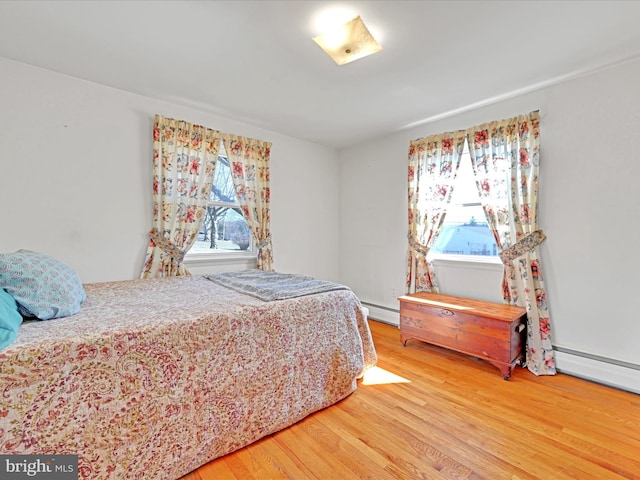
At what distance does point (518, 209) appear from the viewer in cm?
264

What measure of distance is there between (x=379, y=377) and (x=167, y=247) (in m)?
2.25

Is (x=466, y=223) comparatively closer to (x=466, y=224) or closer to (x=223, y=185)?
(x=466, y=224)

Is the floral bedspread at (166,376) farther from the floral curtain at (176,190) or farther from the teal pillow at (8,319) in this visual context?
the floral curtain at (176,190)

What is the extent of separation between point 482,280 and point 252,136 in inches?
118

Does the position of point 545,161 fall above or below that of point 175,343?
above

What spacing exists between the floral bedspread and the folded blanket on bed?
8 centimetres

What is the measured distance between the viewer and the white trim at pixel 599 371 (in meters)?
2.15

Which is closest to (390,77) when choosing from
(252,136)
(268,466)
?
(252,136)

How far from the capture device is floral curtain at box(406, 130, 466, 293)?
310 centimetres

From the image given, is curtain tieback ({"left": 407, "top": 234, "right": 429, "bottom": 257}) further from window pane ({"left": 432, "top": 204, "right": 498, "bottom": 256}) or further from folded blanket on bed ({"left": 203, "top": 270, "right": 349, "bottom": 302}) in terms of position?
folded blanket on bed ({"left": 203, "top": 270, "right": 349, "bottom": 302})

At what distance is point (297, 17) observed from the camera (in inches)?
66.4

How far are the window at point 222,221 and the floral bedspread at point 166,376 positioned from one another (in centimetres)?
113

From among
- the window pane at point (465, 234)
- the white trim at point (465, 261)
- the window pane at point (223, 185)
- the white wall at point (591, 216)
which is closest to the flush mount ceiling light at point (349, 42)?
the white wall at point (591, 216)

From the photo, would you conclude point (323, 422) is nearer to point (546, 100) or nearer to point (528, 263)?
point (528, 263)
